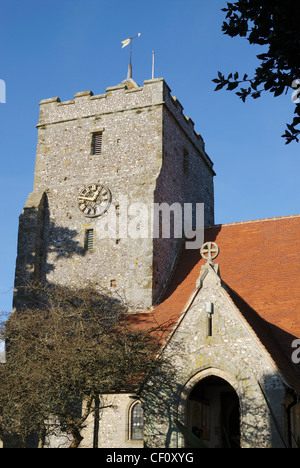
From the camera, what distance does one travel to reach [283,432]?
33.8ft

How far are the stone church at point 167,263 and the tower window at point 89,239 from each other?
39mm

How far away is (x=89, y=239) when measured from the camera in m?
18.8

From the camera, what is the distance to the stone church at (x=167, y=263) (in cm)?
1133

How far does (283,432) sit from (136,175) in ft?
35.2

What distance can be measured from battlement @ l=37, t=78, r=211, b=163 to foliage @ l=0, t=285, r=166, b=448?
30.8 ft

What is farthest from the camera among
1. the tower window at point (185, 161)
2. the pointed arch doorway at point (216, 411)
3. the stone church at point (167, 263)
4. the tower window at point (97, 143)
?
the tower window at point (185, 161)

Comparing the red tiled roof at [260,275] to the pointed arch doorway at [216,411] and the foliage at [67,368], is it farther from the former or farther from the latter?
the foliage at [67,368]

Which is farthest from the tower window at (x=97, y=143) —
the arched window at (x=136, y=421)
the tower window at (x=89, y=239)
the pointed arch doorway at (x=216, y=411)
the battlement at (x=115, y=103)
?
the pointed arch doorway at (x=216, y=411)

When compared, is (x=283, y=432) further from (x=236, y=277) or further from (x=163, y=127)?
(x=163, y=127)

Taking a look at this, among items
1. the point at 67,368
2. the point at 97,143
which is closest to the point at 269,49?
the point at 67,368

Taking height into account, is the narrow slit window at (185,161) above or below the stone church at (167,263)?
above

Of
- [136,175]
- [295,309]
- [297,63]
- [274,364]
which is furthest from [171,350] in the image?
[136,175]
